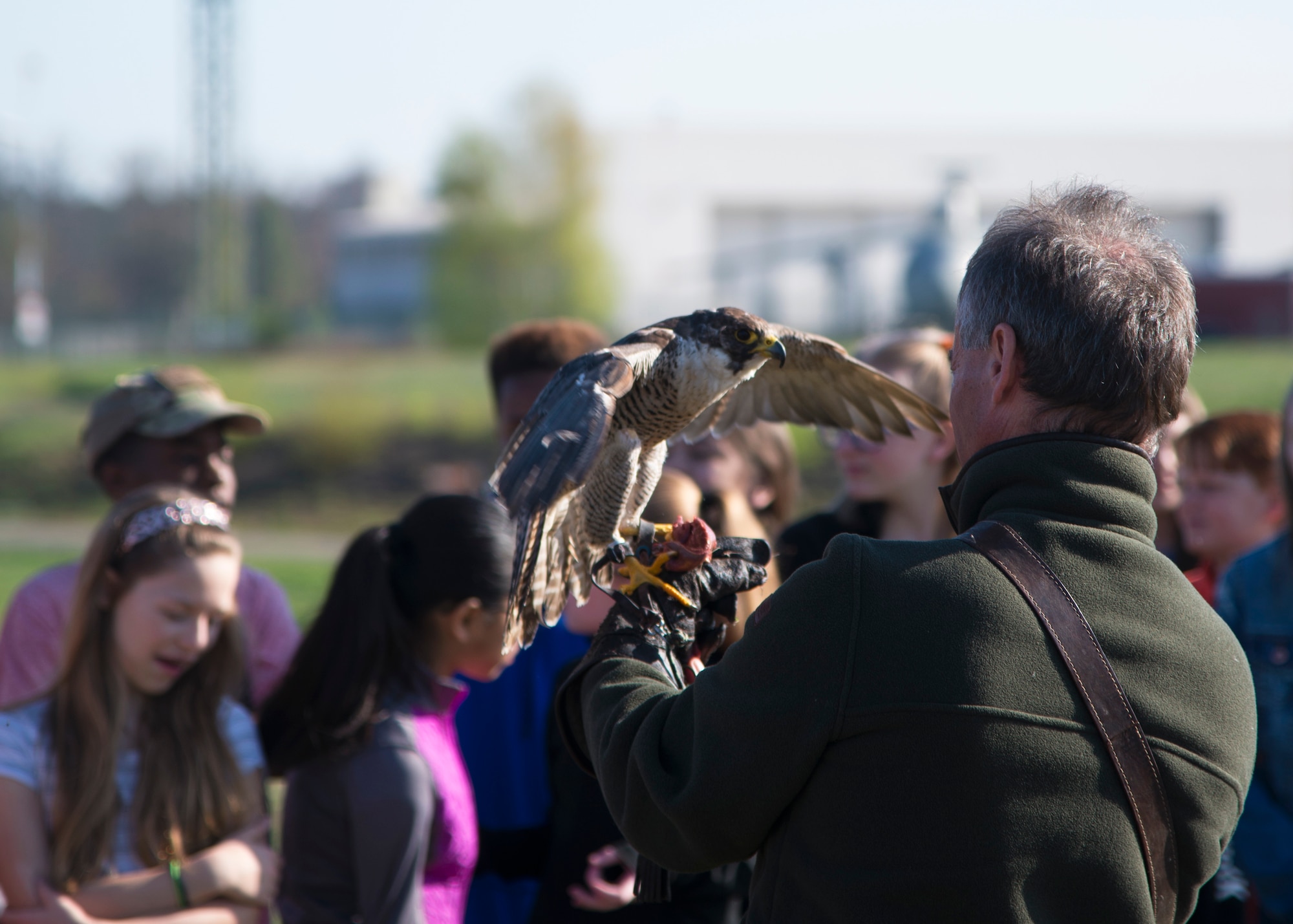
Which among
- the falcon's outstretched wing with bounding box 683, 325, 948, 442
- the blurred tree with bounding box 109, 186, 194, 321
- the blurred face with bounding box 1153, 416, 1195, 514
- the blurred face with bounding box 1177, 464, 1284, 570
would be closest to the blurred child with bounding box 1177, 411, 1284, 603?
the blurred face with bounding box 1177, 464, 1284, 570

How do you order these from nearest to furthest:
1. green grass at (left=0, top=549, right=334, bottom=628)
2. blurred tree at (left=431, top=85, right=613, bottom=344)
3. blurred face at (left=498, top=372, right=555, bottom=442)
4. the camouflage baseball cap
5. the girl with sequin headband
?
1. the girl with sequin headband
2. the camouflage baseball cap
3. blurred face at (left=498, top=372, right=555, bottom=442)
4. green grass at (left=0, top=549, right=334, bottom=628)
5. blurred tree at (left=431, top=85, right=613, bottom=344)

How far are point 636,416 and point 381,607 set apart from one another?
2.72 ft

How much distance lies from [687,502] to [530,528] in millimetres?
943

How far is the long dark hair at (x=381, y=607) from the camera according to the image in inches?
109

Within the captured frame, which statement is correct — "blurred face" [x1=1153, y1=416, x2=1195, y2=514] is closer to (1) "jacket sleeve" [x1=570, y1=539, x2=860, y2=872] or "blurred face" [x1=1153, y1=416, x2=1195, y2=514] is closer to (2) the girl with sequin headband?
Answer: (1) "jacket sleeve" [x1=570, y1=539, x2=860, y2=872]

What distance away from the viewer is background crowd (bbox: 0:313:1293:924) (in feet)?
8.37

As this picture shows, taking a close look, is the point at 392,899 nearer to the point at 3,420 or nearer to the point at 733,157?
the point at 3,420

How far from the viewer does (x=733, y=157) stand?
44.4m

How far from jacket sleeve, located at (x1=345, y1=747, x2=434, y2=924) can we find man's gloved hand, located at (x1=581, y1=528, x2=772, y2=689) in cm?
90

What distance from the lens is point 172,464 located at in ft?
11.7

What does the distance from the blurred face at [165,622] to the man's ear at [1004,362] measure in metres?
2.07

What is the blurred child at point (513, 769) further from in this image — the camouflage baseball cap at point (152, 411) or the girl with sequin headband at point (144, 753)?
the camouflage baseball cap at point (152, 411)

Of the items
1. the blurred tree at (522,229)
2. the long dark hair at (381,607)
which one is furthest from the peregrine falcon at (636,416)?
the blurred tree at (522,229)

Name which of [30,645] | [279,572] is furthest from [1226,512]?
[279,572]
